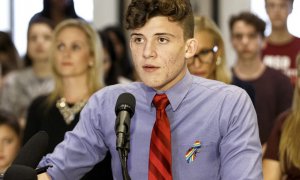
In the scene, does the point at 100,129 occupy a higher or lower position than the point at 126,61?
higher

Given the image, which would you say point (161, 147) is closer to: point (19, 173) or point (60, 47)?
point (19, 173)

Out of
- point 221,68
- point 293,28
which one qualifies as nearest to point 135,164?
point 221,68

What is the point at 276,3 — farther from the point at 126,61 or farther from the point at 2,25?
the point at 2,25

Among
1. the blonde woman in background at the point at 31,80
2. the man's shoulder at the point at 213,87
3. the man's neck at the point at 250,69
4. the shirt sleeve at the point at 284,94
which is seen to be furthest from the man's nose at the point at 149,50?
the blonde woman in background at the point at 31,80

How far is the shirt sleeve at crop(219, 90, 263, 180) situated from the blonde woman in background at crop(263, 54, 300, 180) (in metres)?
1.20

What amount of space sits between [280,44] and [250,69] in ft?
1.71

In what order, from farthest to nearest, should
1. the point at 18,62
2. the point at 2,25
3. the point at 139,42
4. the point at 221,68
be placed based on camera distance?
the point at 2,25 → the point at 18,62 → the point at 221,68 → the point at 139,42

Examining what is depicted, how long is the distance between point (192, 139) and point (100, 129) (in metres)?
0.35

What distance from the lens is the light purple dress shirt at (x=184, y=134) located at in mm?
2652

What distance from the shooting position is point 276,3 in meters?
6.08

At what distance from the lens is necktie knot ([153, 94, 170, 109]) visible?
2785 millimetres

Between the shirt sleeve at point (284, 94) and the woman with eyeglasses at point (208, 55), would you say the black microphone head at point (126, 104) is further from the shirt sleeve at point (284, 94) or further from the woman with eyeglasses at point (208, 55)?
the shirt sleeve at point (284, 94)

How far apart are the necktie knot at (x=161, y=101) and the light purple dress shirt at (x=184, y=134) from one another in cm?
2

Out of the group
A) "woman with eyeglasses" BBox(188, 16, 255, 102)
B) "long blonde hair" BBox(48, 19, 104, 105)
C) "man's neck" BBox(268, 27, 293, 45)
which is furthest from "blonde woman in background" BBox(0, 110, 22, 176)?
"man's neck" BBox(268, 27, 293, 45)
